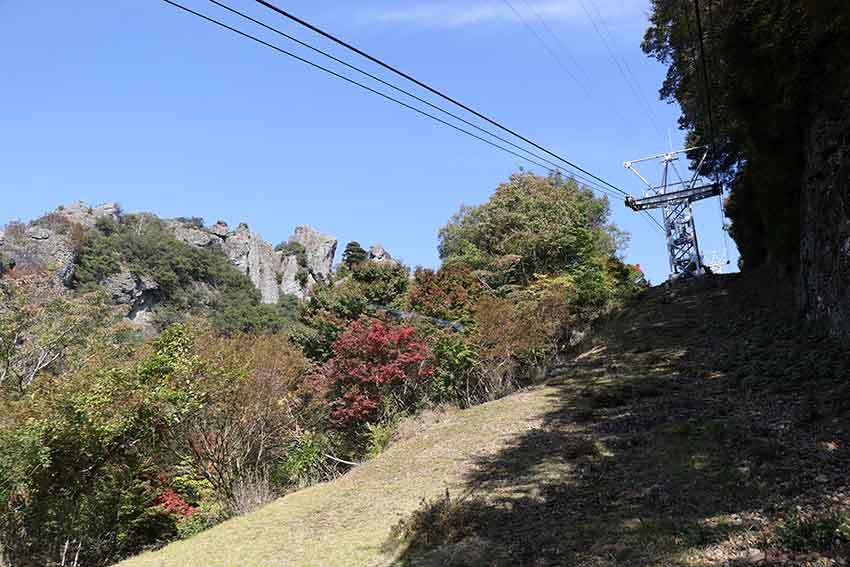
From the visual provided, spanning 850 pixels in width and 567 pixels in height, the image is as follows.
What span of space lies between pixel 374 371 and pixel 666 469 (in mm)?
9907

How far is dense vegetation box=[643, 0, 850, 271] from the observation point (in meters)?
8.06

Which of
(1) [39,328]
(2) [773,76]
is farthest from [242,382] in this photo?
(2) [773,76]

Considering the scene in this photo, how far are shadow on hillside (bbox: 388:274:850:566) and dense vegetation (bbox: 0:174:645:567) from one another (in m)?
5.56

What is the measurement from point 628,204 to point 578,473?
14944mm

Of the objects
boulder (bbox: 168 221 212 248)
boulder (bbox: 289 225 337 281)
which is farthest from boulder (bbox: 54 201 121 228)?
boulder (bbox: 289 225 337 281)

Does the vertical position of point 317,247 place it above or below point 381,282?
above

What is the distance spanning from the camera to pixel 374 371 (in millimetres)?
15242

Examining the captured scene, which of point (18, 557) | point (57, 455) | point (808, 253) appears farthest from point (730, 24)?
point (18, 557)

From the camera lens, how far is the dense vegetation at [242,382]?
10.4 m

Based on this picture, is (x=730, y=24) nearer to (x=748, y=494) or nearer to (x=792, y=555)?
(x=748, y=494)

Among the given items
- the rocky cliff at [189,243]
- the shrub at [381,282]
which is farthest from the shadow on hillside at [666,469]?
the rocky cliff at [189,243]

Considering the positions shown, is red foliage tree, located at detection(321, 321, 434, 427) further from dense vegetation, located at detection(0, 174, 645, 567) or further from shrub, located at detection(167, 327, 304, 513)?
shrub, located at detection(167, 327, 304, 513)

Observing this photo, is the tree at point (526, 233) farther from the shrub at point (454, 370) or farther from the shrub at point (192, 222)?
the shrub at point (192, 222)

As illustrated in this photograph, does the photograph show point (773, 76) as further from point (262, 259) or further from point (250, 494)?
point (262, 259)
